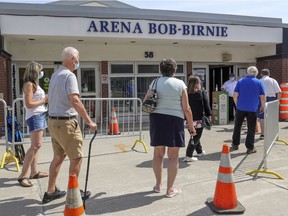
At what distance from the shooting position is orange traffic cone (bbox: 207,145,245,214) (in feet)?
12.7

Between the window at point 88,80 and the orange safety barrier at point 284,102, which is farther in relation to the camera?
the window at point 88,80

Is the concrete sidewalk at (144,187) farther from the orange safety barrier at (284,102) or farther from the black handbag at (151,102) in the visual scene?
the orange safety barrier at (284,102)

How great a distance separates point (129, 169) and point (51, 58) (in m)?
7.49

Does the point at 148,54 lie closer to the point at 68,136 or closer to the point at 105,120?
the point at 105,120

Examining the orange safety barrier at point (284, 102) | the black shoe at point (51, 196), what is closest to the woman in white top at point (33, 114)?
the black shoe at point (51, 196)

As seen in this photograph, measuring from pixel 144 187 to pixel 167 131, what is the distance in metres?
1.07

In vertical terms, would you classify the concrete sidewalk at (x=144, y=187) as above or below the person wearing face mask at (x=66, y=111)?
below

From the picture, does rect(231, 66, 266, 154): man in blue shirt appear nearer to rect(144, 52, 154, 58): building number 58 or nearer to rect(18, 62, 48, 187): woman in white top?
rect(18, 62, 48, 187): woman in white top

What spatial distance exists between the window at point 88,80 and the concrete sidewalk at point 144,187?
5776mm

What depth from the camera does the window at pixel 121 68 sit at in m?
13.0

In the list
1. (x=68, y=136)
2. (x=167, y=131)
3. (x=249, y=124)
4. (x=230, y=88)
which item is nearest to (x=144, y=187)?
(x=167, y=131)

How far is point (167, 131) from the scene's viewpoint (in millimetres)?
4250

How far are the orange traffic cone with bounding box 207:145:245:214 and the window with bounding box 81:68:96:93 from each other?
9.37 meters

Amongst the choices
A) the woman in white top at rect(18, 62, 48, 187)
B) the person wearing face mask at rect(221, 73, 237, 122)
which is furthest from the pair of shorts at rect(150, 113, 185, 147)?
the person wearing face mask at rect(221, 73, 237, 122)
